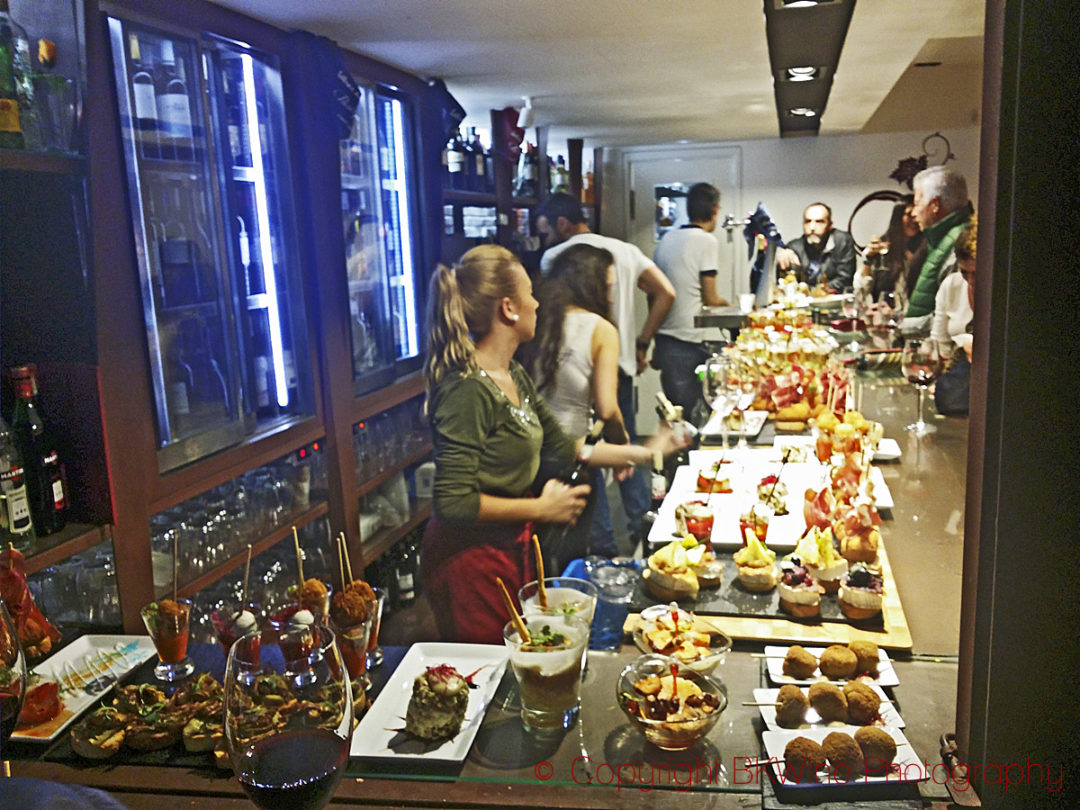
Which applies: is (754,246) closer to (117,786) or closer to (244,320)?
(244,320)

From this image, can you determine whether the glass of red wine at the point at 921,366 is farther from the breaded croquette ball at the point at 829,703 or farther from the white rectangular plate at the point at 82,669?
the white rectangular plate at the point at 82,669

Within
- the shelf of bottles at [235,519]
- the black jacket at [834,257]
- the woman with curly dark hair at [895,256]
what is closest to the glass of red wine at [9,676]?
the shelf of bottles at [235,519]

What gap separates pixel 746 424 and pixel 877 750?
3.33ft

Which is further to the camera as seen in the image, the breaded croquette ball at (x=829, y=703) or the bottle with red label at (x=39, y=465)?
the bottle with red label at (x=39, y=465)

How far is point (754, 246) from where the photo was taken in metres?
1.44

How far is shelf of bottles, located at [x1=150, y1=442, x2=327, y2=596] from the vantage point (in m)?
1.61

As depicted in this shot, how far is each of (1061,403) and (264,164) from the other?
126 cm

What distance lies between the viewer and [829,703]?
3.69ft

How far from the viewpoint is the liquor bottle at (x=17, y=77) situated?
138cm

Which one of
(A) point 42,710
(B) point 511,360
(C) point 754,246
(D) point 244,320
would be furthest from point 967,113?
(A) point 42,710

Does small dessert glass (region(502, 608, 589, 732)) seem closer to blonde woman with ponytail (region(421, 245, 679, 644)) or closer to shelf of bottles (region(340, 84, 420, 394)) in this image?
blonde woman with ponytail (region(421, 245, 679, 644))

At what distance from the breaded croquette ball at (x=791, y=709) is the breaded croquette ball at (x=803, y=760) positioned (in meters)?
0.07

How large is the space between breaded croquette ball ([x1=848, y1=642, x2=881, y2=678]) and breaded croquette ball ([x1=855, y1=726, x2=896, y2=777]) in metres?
0.19

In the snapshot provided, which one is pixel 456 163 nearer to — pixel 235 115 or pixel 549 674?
pixel 235 115
